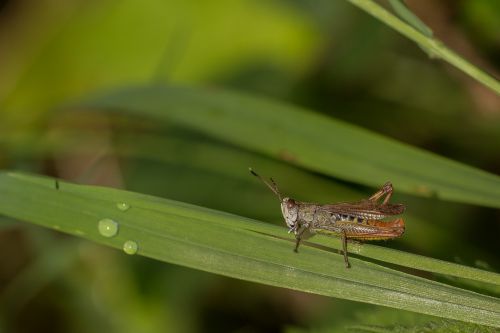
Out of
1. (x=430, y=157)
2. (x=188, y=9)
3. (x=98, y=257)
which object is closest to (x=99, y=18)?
(x=188, y=9)

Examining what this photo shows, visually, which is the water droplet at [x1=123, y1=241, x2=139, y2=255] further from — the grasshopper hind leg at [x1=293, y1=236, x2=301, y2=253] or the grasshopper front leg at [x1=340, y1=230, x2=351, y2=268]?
the grasshopper front leg at [x1=340, y1=230, x2=351, y2=268]

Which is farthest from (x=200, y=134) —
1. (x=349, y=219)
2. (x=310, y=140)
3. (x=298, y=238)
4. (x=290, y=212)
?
(x=298, y=238)

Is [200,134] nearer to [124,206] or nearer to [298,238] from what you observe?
[124,206]

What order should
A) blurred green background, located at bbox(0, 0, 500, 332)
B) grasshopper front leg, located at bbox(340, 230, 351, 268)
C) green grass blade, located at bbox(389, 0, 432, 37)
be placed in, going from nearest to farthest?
grasshopper front leg, located at bbox(340, 230, 351, 268) → green grass blade, located at bbox(389, 0, 432, 37) → blurred green background, located at bbox(0, 0, 500, 332)

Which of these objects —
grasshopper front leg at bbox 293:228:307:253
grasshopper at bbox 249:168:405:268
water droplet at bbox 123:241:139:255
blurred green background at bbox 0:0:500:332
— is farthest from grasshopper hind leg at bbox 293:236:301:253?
blurred green background at bbox 0:0:500:332

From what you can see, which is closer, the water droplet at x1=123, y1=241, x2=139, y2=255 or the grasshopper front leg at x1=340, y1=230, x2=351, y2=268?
the grasshopper front leg at x1=340, y1=230, x2=351, y2=268

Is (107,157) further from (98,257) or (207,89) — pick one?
(207,89)

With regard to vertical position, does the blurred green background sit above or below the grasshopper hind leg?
above
